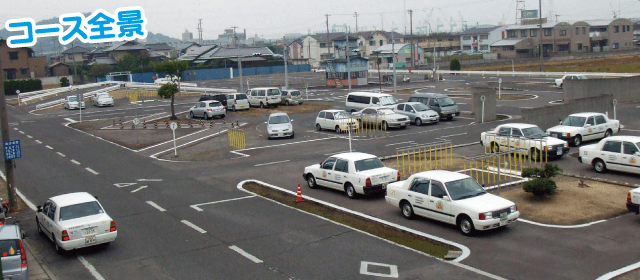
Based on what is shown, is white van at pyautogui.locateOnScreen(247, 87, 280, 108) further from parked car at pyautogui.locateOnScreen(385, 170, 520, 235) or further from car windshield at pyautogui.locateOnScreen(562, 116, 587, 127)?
parked car at pyautogui.locateOnScreen(385, 170, 520, 235)

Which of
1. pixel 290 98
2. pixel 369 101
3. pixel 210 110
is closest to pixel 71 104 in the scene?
pixel 210 110

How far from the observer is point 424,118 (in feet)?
122

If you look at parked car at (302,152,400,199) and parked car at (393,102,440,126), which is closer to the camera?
parked car at (302,152,400,199)

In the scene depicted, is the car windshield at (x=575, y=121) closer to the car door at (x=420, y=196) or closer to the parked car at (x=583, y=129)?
the parked car at (x=583, y=129)

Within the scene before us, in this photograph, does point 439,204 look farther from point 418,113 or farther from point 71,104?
point 71,104

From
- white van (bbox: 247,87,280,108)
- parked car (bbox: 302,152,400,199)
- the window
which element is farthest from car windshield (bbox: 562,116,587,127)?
white van (bbox: 247,87,280,108)

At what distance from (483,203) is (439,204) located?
1.23m

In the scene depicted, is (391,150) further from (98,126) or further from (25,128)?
(25,128)

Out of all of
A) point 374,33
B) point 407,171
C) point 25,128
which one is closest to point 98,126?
point 25,128

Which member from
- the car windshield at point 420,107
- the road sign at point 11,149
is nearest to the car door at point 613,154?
the car windshield at point 420,107

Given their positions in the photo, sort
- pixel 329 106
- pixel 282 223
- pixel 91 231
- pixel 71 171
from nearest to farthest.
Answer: pixel 91 231 → pixel 282 223 → pixel 71 171 → pixel 329 106

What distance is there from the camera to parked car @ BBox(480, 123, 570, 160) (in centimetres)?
2414

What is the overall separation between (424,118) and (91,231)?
26211mm

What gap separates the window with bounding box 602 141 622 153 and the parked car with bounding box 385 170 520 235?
8.18 m
